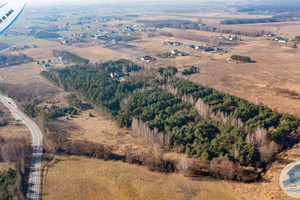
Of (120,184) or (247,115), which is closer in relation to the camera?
(120,184)

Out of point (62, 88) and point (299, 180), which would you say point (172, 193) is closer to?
point (299, 180)

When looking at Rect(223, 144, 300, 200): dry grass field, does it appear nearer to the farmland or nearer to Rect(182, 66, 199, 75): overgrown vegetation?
the farmland

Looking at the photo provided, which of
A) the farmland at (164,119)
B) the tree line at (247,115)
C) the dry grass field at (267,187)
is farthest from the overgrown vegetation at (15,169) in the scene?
the tree line at (247,115)

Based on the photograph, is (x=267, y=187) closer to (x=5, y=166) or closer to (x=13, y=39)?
(x=5, y=166)

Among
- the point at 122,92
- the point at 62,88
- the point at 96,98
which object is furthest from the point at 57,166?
the point at 62,88

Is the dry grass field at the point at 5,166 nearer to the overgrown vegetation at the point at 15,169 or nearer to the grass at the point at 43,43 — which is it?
the overgrown vegetation at the point at 15,169

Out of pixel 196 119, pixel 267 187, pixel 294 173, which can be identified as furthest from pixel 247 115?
pixel 267 187

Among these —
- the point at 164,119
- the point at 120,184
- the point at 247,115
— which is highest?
the point at 247,115
